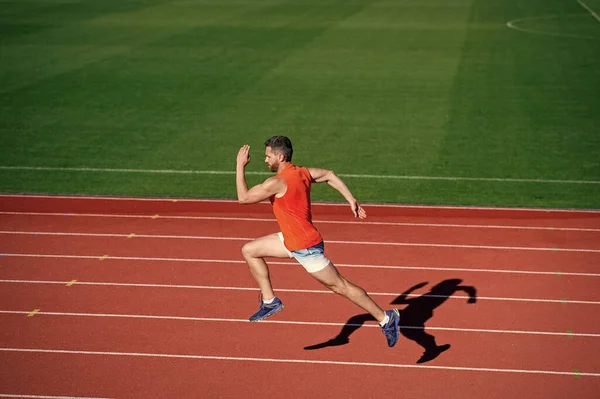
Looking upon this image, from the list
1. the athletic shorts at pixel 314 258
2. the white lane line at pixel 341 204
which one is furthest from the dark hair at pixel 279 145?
the white lane line at pixel 341 204

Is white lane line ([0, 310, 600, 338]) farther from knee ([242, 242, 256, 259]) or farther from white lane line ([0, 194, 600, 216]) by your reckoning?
white lane line ([0, 194, 600, 216])

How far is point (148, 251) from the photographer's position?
40.4 ft

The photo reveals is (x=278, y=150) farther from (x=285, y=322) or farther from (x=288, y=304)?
(x=288, y=304)

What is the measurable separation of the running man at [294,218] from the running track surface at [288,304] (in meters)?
0.80

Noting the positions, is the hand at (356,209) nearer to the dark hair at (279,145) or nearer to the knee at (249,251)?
the dark hair at (279,145)

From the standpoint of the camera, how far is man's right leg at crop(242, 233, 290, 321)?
8688 mm

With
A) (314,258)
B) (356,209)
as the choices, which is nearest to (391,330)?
(314,258)

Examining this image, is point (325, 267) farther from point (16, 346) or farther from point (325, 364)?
point (16, 346)

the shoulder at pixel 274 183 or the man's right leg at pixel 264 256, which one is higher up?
the shoulder at pixel 274 183

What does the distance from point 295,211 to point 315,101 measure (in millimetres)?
13262

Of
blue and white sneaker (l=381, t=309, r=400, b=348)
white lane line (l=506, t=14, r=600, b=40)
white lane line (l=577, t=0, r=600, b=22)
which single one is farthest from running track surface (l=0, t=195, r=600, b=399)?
white lane line (l=577, t=0, r=600, b=22)

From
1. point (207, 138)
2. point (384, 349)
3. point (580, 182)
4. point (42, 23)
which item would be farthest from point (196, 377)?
point (42, 23)

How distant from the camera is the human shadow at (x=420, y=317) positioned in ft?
30.8

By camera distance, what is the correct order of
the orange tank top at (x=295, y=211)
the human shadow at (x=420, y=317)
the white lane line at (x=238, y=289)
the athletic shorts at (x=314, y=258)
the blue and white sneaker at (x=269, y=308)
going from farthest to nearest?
1. the white lane line at (x=238, y=289)
2. the human shadow at (x=420, y=317)
3. the blue and white sneaker at (x=269, y=308)
4. the athletic shorts at (x=314, y=258)
5. the orange tank top at (x=295, y=211)
